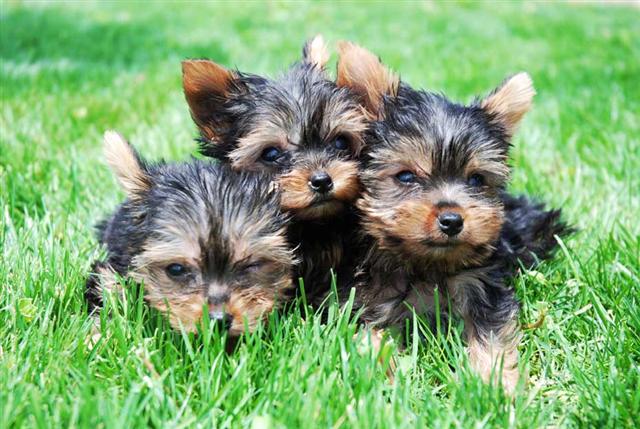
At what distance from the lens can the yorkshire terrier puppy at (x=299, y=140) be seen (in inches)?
158

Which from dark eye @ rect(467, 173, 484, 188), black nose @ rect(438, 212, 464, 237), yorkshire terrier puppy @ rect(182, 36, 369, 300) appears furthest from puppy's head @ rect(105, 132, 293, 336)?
dark eye @ rect(467, 173, 484, 188)

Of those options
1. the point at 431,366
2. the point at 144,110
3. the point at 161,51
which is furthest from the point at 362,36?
the point at 431,366

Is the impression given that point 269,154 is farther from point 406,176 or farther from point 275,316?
point 275,316

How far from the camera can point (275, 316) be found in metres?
3.62

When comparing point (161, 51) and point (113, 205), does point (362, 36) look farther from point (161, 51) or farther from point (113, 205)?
point (113, 205)

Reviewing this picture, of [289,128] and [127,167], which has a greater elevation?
[289,128]

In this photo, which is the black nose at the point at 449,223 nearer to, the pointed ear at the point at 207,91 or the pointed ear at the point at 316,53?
the pointed ear at the point at 207,91

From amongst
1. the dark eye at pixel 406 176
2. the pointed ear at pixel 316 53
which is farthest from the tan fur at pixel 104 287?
the pointed ear at pixel 316 53

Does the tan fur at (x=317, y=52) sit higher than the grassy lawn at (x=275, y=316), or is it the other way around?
the tan fur at (x=317, y=52)

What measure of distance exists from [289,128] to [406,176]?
2.49 ft

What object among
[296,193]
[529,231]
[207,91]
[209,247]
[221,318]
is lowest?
[529,231]

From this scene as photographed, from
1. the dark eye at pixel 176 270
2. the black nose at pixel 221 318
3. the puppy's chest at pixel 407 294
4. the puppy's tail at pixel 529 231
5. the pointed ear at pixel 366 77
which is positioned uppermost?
the pointed ear at pixel 366 77

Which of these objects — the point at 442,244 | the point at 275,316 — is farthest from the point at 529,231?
the point at 275,316

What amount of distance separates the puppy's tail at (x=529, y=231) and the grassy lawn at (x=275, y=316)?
12cm
